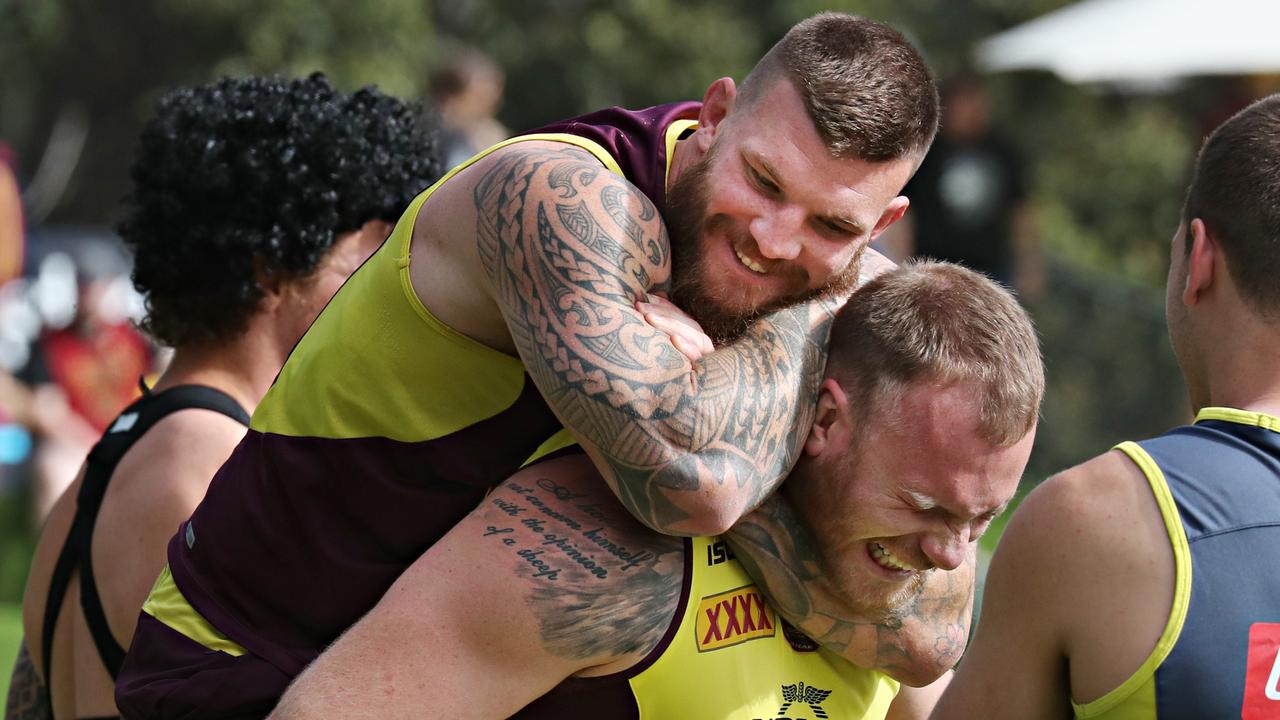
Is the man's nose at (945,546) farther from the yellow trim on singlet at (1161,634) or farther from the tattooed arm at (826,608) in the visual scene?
the yellow trim on singlet at (1161,634)

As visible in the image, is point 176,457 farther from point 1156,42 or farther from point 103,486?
point 1156,42

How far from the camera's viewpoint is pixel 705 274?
268 cm

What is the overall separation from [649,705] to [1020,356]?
0.88 m

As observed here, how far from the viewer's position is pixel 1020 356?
2.57m

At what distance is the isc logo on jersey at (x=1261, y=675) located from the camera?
8.01 ft

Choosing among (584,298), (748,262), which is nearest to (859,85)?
(748,262)

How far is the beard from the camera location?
268 centimetres

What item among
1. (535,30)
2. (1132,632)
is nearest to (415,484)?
(1132,632)

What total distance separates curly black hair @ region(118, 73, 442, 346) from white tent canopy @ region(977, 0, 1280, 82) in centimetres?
906

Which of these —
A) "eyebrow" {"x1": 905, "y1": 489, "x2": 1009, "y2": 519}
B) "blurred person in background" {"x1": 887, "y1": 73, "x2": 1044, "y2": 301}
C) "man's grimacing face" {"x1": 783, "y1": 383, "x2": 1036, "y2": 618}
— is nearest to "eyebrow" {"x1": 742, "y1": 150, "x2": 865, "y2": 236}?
"man's grimacing face" {"x1": 783, "y1": 383, "x2": 1036, "y2": 618}

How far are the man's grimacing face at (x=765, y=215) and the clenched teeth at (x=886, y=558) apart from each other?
46 centimetres

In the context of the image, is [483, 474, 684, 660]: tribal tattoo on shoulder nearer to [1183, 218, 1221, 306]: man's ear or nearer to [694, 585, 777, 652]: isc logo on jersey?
[694, 585, 777, 652]: isc logo on jersey

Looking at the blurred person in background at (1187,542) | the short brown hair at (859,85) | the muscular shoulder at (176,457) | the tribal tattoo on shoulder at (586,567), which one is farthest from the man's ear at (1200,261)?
the muscular shoulder at (176,457)

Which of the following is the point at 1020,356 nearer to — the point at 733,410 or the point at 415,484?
the point at 733,410
